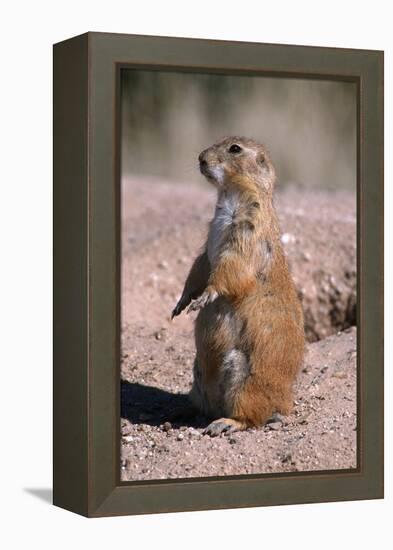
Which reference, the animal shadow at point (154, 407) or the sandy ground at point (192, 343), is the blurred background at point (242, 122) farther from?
the animal shadow at point (154, 407)

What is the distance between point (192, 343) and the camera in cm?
1234

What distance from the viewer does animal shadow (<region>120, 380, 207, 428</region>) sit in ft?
34.7

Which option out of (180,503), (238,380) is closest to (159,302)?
(238,380)

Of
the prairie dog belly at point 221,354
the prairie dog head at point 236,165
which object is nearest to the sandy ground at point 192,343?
the prairie dog belly at point 221,354

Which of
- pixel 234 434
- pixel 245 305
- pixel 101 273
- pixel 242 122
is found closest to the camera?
pixel 101 273

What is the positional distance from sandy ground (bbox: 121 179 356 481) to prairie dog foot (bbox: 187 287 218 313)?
929 mm

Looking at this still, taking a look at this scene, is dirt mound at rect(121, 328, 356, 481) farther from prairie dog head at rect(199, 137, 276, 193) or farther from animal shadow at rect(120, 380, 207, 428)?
prairie dog head at rect(199, 137, 276, 193)

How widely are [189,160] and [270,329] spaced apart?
293 inches

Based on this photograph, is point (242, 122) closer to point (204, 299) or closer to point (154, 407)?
point (154, 407)

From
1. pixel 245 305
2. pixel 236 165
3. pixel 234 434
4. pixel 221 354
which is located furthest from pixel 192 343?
pixel 236 165

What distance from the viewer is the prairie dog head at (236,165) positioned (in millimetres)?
10383

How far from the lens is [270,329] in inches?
404

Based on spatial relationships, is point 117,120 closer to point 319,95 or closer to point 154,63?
point 154,63

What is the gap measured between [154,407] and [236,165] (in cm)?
204
